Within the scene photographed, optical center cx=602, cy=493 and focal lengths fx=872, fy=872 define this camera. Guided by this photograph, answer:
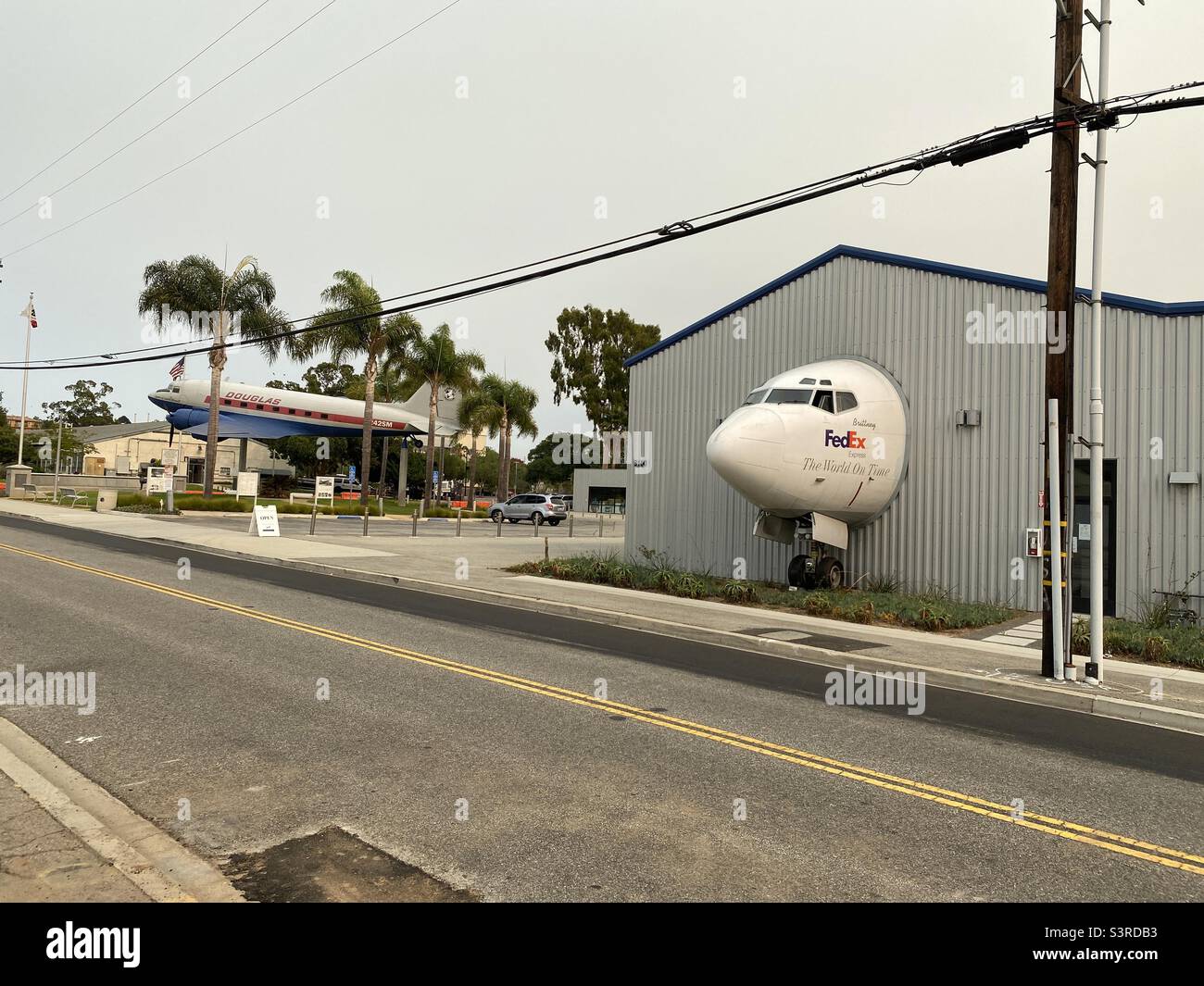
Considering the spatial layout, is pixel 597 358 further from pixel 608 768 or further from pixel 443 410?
pixel 608 768

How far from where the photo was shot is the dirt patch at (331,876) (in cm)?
411

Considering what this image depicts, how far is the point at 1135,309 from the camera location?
1599 cm

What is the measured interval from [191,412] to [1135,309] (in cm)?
5514

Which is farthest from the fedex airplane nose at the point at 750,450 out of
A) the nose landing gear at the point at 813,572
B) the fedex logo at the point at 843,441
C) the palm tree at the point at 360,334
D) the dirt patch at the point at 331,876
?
the palm tree at the point at 360,334

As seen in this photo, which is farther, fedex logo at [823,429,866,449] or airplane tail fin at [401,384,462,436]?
airplane tail fin at [401,384,462,436]

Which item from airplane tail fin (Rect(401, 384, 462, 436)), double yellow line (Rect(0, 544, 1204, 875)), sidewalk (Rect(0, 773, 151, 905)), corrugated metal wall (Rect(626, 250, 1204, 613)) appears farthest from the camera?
airplane tail fin (Rect(401, 384, 462, 436))

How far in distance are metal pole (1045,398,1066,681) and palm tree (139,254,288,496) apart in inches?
1581

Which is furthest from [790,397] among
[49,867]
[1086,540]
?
[49,867]

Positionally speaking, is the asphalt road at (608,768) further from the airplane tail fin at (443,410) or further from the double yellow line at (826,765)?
the airplane tail fin at (443,410)

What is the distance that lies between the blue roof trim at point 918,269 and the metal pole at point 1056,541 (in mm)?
7035

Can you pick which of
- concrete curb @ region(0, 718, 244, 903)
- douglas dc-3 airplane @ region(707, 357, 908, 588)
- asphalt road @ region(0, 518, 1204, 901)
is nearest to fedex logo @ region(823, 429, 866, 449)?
douglas dc-3 airplane @ region(707, 357, 908, 588)

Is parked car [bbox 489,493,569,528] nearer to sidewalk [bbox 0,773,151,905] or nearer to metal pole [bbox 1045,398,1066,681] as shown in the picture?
metal pole [bbox 1045,398,1066,681]

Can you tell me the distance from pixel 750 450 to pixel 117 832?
12.1 m

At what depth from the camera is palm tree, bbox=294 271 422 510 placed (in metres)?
47.2
